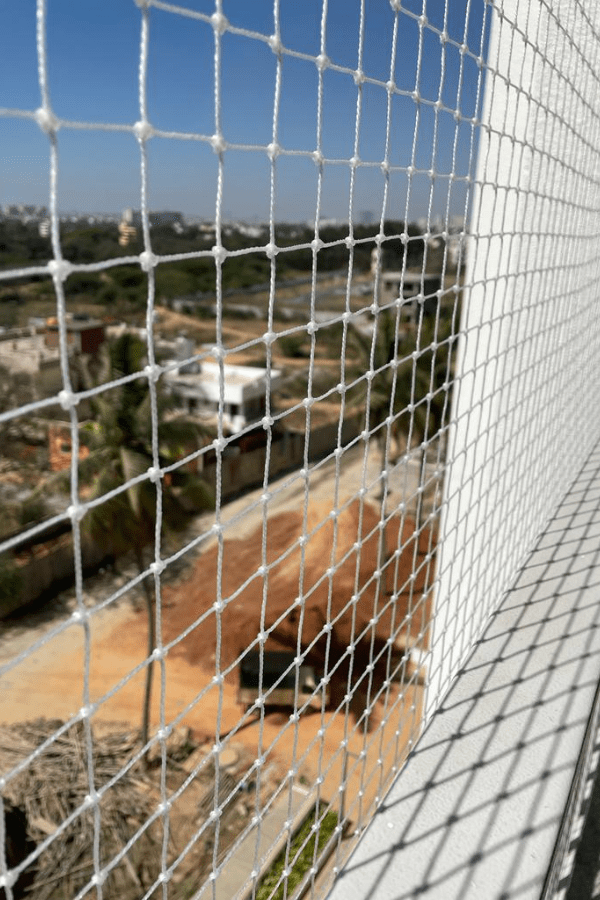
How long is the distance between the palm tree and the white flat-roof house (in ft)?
11.3

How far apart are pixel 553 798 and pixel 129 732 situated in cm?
497

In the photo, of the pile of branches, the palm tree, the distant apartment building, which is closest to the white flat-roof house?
the distant apartment building

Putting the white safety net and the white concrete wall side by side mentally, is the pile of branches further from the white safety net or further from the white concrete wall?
the white concrete wall

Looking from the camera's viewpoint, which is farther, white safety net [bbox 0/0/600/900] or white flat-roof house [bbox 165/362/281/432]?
white flat-roof house [bbox 165/362/281/432]

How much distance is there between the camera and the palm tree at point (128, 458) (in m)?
4.82

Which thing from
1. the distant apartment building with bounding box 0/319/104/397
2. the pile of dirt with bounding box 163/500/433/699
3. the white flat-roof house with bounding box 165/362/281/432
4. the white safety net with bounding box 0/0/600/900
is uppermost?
the white safety net with bounding box 0/0/600/900

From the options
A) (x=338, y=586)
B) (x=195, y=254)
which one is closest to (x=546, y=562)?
(x=195, y=254)

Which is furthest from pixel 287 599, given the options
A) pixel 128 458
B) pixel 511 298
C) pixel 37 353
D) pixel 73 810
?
pixel 511 298

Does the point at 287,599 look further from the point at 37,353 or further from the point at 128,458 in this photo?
the point at 37,353

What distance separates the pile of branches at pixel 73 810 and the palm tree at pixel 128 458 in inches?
12.2

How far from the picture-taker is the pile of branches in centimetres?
383

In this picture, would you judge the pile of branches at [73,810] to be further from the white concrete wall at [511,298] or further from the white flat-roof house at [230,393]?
the white flat-roof house at [230,393]

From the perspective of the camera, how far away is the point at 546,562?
1279mm

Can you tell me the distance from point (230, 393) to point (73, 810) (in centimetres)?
547
